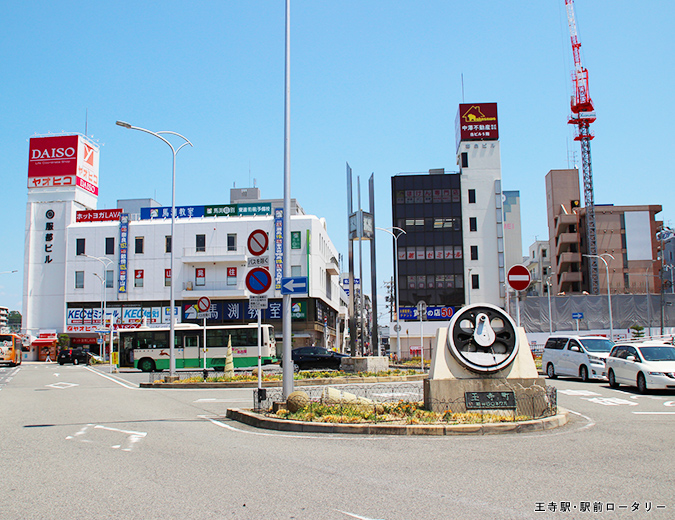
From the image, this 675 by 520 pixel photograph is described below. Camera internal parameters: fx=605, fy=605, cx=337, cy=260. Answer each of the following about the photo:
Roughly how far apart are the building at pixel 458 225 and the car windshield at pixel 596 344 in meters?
45.1

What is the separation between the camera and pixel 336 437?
1000 cm

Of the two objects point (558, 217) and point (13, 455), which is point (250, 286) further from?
point (558, 217)

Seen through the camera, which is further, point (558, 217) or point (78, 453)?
point (558, 217)

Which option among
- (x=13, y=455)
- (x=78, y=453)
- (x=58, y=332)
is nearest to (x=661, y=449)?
→ (x=78, y=453)

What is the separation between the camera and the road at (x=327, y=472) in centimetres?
562

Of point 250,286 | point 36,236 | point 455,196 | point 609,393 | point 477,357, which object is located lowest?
point 609,393

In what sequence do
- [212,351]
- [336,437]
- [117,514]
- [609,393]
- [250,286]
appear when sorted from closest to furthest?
[117,514], [336,437], [250,286], [609,393], [212,351]

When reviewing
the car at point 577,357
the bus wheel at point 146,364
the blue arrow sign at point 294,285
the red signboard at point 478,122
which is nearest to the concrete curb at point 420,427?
the blue arrow sign at point 294,285

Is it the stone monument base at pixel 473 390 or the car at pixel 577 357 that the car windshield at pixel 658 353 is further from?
the stone monument base at pixel 473 390

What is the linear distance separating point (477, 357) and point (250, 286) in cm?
531

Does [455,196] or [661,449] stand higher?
[455,196]

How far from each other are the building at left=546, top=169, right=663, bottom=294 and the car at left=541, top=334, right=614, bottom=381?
54177 millimetres

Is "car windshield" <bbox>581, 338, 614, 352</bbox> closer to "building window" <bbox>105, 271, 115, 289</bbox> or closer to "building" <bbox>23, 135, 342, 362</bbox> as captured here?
"building" <bbox>23, 135, 342, 362</bbox>

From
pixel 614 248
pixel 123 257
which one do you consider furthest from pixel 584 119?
pixel 123 257
